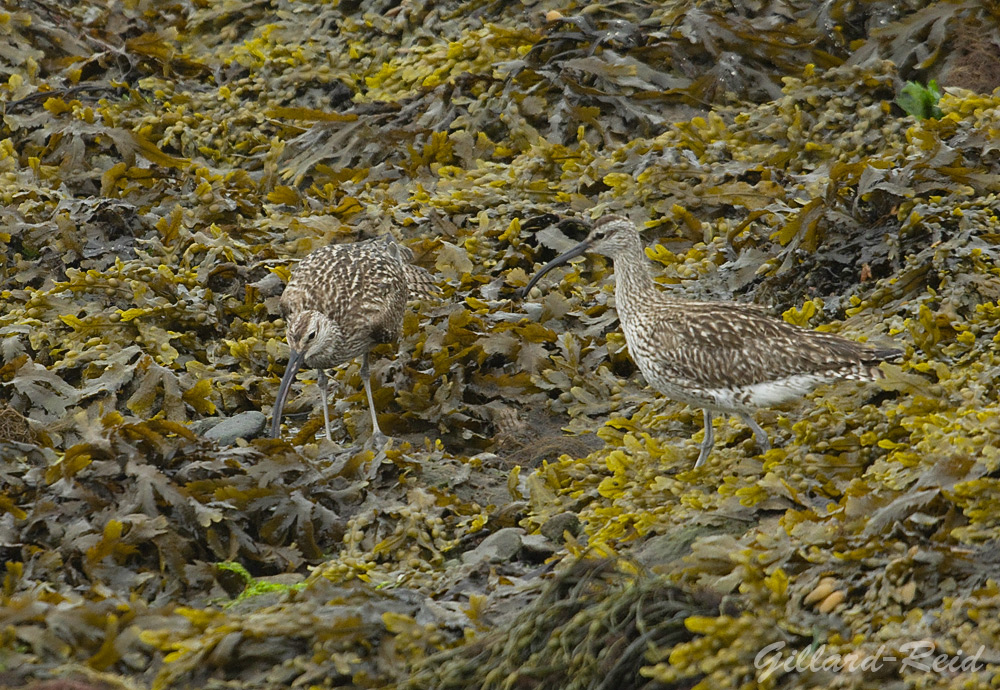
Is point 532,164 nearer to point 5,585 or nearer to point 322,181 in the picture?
point 322,181

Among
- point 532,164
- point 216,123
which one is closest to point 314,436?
point 532,164

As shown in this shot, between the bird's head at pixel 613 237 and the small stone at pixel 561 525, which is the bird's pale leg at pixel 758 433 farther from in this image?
the bird's head at pixel 613 237

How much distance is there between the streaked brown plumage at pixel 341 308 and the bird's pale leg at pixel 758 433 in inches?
87.4

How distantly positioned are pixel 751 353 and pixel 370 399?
244 centimetres

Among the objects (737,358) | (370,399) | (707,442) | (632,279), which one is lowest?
(370,399)

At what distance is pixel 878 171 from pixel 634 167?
221cm

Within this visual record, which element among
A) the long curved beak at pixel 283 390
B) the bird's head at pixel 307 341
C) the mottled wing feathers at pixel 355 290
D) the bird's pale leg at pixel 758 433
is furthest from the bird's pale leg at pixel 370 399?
the bird's pale leg at pixel 758 433

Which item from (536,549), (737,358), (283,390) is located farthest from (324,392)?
(737,358)

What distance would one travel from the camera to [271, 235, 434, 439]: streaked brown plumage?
7.04 metres

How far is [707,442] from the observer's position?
6.07 metres

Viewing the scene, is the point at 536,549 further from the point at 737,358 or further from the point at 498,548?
the point at 737,358

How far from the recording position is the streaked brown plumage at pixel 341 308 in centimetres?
704

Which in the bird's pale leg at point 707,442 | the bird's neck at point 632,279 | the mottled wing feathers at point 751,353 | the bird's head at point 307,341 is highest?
the bird's neck at point 632,279
